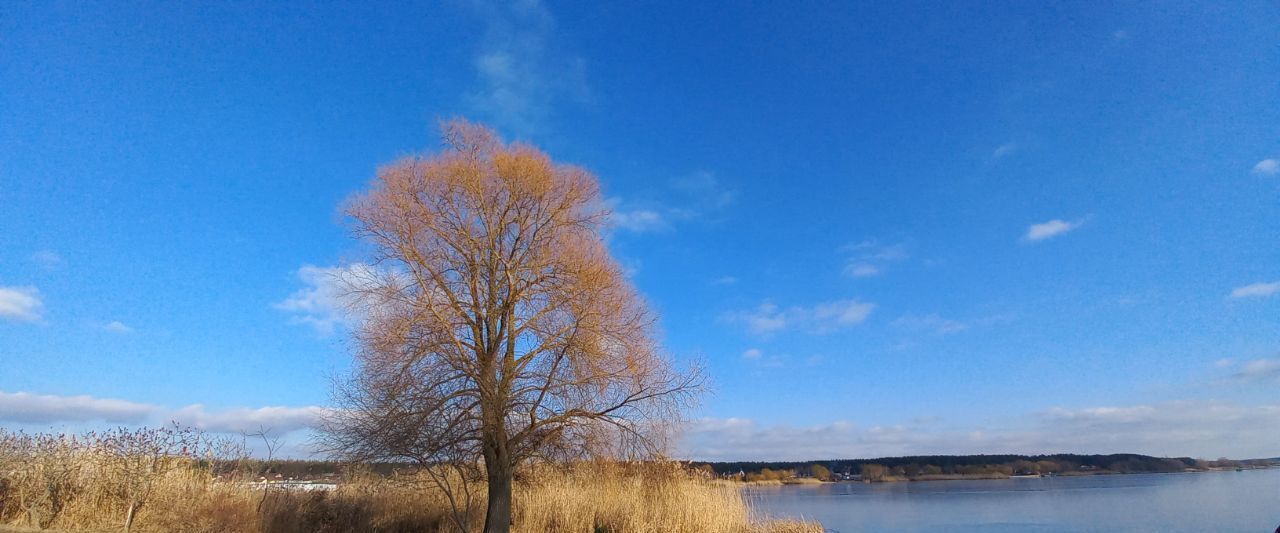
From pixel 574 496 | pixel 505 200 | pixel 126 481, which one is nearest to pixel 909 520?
pixel 574 496

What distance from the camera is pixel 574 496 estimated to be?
1474cm

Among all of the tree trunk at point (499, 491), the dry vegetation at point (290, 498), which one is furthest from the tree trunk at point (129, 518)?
the tree trunk at point (499, 491)

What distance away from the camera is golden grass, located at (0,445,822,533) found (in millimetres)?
11328

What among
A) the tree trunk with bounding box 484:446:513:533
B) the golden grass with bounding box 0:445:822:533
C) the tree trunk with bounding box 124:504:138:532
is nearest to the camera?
the tree trunk with bounding box 124:504:138:532

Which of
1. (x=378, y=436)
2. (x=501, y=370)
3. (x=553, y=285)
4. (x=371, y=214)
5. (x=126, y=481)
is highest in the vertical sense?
(x=371, y=214)

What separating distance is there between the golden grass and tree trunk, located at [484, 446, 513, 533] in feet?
5.13

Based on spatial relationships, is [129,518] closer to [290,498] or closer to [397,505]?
[290,498]

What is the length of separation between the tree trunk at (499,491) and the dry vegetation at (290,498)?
162 cm

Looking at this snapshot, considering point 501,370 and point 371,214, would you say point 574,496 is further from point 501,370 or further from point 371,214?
point 371,214

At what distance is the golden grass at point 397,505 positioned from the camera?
446 inches

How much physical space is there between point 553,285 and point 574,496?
16.5 feet

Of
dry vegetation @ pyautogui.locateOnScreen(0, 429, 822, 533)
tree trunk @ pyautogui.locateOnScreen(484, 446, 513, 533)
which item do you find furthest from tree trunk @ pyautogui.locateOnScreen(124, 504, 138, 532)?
tree trunk @ pyautogui.locateOnScreen(484, 446, 513, 533)

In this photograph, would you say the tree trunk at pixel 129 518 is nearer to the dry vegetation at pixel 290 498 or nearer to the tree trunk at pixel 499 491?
the dry vegetation at pixel 290 498

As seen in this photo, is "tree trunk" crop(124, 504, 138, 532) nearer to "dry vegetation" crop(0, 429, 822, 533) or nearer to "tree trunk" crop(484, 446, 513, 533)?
"dry vegetation" crop(0, 429, 822, 533)
